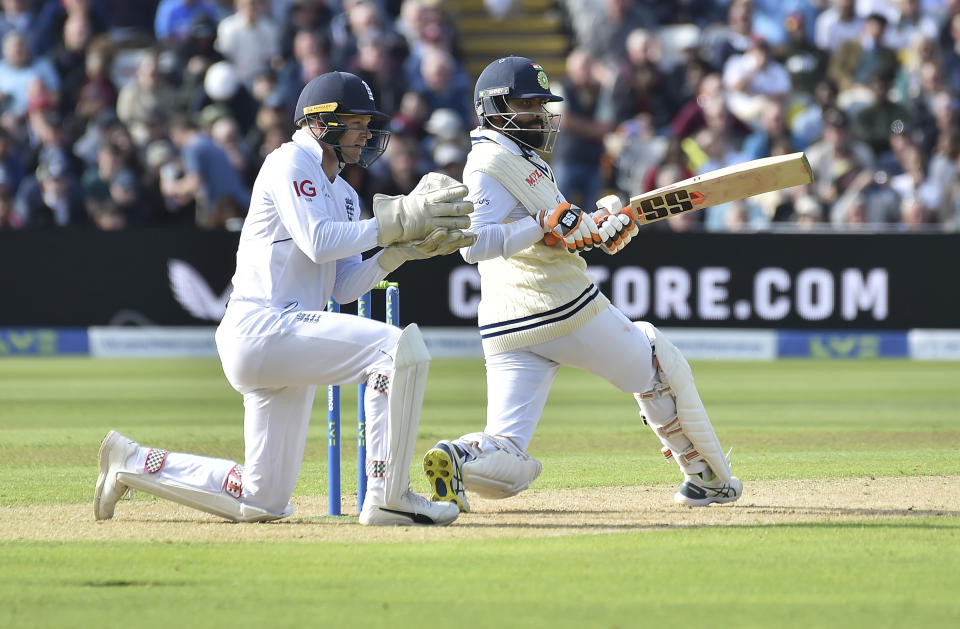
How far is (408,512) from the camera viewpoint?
554 cm

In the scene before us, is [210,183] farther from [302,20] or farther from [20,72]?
[20,72]

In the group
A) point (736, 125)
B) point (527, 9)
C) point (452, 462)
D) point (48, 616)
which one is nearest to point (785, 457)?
point (452, 462)

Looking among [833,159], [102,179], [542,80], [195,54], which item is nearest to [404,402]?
[542,80]

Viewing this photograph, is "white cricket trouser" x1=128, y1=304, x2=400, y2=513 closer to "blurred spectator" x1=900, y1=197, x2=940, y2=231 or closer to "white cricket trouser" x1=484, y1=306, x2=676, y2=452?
"white cricket trouser" x1=484, y1=306, x2=676, y2=452

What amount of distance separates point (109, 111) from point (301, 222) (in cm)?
1135

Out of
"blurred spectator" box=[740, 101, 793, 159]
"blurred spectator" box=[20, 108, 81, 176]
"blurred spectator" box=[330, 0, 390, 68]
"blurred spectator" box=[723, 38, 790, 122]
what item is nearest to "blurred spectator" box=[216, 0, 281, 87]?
"blurred spectator" box=[330, 0, 390, 68]

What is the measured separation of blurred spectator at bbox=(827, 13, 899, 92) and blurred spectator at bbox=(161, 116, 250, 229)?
6.83 metres

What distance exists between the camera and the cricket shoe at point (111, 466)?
578cm

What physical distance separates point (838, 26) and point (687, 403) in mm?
12286

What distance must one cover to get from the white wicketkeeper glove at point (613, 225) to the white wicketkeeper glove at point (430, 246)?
20.6 inches

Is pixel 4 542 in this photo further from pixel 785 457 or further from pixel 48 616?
pixel 785 457

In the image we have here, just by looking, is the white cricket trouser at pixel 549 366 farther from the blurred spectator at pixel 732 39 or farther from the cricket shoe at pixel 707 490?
the blurred spectator at pixel 732 39

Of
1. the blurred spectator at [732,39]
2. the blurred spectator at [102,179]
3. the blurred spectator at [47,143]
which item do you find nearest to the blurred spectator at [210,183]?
the blurred spectator at [102,179]

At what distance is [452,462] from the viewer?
568 cm
